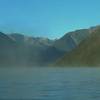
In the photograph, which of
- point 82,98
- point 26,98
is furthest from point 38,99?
point 82,98

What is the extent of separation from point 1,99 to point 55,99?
7160 mm

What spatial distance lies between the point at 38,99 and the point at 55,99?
2340mm

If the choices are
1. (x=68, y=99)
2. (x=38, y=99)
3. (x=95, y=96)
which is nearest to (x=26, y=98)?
(x=38, y=99)

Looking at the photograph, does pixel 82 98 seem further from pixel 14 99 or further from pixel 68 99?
pixel 14 99

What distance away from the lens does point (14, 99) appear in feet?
168

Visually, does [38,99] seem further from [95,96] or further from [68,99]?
[95,96]

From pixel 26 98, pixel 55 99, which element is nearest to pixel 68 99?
pixel 55 99

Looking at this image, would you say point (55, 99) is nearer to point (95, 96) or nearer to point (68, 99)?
point (68, 99)

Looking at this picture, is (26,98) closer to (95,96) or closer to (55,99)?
(55,99)

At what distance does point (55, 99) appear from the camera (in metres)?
50.9

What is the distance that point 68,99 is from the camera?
50.5 metres

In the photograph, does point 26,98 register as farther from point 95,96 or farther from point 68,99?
point 95,96

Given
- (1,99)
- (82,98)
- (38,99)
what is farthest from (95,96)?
(1,99)

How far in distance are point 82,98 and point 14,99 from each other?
9035 mm
